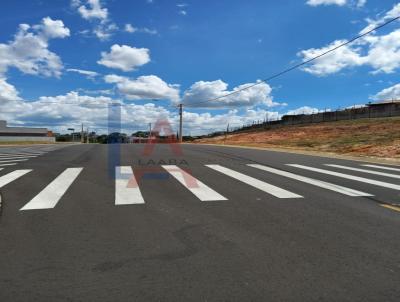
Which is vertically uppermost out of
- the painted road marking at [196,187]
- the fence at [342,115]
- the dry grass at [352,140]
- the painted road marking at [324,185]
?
the fence at [342,115]

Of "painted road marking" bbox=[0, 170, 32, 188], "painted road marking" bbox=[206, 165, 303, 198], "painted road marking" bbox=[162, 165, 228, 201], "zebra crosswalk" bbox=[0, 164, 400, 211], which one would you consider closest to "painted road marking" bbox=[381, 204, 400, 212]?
"zebra crosswalk" bbox=[0, 164, 400, 211]

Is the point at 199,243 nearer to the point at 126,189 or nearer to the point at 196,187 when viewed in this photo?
the point at 196,187

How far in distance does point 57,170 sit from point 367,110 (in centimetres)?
4978

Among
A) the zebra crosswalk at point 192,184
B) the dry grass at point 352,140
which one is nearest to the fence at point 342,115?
the dry grass at point 352,140

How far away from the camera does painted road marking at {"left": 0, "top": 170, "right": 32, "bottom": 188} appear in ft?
32.9

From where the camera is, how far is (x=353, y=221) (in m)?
5.78

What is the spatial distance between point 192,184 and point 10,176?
6.21 meters

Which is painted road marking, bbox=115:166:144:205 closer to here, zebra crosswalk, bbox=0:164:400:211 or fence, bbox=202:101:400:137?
zebra crosswalk, bbox=0:164:400:211

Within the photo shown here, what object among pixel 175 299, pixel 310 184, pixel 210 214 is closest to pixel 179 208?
pixel 210 214

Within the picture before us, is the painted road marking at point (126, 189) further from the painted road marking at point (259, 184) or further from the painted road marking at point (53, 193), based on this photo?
the painted road marking at point (259, 184)

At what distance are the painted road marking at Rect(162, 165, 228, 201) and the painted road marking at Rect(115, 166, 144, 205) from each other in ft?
4.27

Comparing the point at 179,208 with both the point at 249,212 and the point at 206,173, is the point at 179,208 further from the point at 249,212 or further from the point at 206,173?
the point at 206,173

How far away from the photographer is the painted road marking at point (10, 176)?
10035mm

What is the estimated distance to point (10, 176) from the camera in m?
11.3
